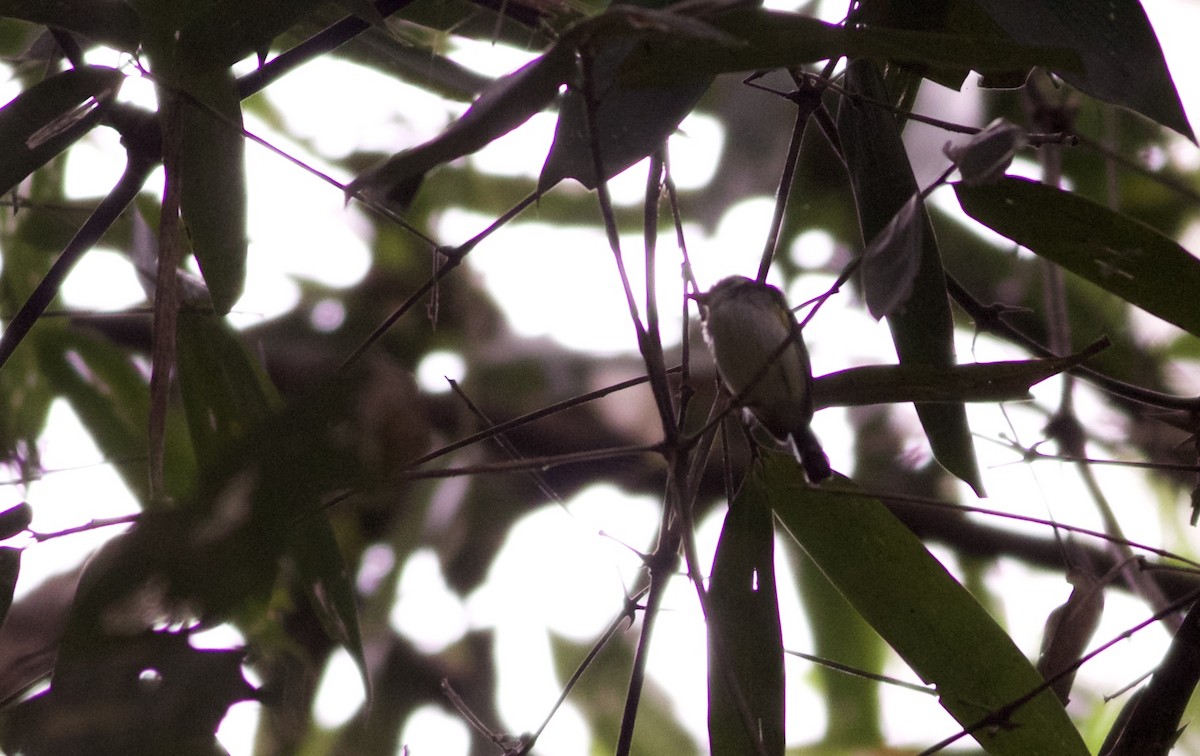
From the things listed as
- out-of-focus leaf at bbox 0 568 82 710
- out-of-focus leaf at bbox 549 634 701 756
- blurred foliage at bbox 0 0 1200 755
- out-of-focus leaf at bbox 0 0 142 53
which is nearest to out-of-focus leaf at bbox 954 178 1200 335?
blurred foliage at bbox 0 0 1200 755

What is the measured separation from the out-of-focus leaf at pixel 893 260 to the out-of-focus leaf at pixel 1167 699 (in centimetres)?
30

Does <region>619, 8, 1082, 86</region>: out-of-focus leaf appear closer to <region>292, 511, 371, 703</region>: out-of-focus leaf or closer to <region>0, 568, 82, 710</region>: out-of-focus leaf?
<region>292, 511, 371, 703</region>: out-of-focus leaf

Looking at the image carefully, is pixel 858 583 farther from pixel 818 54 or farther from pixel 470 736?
pixel 470 736

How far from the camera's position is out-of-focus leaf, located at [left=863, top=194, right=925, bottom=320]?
63 centimetres

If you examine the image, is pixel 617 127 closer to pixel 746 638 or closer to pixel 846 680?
pixel 746 638

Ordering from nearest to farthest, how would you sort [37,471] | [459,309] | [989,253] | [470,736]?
[37,471], [470,736], [989,253], [459,309]

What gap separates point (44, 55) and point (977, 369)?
3.06 feet

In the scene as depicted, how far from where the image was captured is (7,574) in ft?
2.54

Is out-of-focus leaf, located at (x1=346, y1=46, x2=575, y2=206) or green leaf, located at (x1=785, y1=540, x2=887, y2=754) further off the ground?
green leaf, located at (x1=785, y1=540, x2=887, y2=754)

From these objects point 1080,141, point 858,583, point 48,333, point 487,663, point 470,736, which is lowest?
point 858,583

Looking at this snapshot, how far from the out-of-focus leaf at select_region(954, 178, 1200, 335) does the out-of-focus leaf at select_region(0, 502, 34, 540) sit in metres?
0.65

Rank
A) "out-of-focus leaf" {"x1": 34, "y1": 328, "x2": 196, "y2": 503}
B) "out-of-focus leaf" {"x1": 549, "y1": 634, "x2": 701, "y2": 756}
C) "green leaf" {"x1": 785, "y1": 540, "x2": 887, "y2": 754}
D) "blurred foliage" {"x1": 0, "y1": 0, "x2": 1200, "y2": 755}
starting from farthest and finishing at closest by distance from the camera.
A: 1. "out-of-focus leaf" {"x1": 549, "y1": 634, "x2": 701, "y2": 756}
2. "green leaf" {"x1": 785, "y1": 540, "x2": 887, "y2": 754}
3. "out-of-focus leaf" {"x1": 34, "y1": 328, "x2": 196, "y2": 503}
4. "blurred foliage" {"x1": 0, "y1": 0, "x2": 1200, "y2": 755}

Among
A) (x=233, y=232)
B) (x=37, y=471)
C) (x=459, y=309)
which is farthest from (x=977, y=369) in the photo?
(x=459, y=309)

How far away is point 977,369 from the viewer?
68 cm
